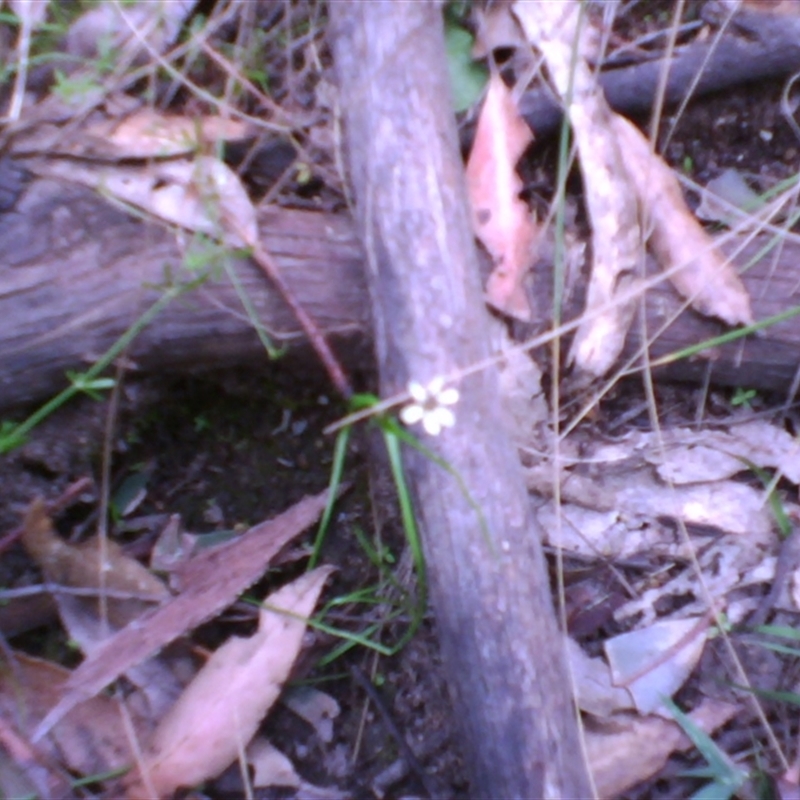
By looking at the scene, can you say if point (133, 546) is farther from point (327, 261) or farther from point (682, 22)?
point (682, 22)

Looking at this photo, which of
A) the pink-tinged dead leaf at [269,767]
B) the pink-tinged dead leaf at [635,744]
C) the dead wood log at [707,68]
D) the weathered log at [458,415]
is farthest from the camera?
the dead wood log at [707,68]

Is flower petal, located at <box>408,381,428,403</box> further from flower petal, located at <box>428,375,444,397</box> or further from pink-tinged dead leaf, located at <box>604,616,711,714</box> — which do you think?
pink-tinged dead leaf, located at <box>604,616,711,714</box>

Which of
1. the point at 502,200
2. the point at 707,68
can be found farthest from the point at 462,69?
the point at 707,68

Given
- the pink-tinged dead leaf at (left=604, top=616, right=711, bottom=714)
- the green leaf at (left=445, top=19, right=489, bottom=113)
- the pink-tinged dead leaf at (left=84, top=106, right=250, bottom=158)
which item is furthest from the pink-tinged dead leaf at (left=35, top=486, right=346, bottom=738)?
the green leaf at (left=445, top=19, right=489, bottom=113)

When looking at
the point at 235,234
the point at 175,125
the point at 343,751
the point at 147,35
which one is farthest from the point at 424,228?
the point at 343,751

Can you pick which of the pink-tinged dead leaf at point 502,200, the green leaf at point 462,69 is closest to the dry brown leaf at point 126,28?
the green leaf at point 462,69

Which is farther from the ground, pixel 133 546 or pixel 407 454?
pixel 407 454

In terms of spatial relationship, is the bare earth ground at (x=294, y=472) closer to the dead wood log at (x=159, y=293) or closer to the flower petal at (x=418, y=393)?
the dead wood log at (x=159, y=293)
